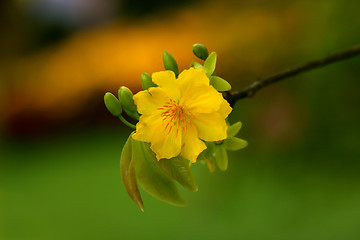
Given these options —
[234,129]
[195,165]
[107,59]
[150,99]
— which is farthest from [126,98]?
[107,59]

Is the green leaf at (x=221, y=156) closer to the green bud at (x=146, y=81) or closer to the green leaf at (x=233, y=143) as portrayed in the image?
the green leaf at (x=233, y=143)

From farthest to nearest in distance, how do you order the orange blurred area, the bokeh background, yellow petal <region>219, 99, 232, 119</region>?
the orange blurred area → the bokeh background → yellow petal <region>219, 99, 232, 119</region>

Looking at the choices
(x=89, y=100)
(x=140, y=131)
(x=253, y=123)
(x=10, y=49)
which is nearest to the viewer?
(x=140, y=131)

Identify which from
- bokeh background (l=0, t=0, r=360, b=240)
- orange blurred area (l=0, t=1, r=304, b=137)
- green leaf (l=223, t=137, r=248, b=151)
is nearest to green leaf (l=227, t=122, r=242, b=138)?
green leaf (l=223, t=137, r=248, b=151)

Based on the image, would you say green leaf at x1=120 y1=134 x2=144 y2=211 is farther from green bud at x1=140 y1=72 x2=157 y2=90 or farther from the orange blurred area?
the orange blurred area

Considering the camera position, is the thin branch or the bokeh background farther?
the bokeh background

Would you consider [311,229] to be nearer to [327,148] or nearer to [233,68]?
[327,148]

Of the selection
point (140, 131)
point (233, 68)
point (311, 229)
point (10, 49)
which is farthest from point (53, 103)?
point (140, 131)
